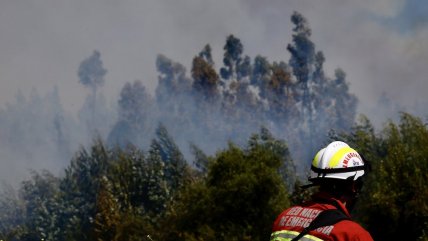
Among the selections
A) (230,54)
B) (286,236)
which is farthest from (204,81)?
(286,236)

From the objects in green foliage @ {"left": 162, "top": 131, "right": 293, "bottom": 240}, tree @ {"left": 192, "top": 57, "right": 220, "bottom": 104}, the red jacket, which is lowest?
the red jacket

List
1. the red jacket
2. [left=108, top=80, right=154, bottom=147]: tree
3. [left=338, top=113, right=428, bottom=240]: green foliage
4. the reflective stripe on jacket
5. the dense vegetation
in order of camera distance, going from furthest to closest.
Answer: [left=108, top=80, right=154, bottom=147]: tree → the dense vegetation → [left=338, top=113, right=428, bottom=240]: green foliage → the reflective stripe on jacket → the red jacket

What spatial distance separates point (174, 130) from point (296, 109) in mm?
30116

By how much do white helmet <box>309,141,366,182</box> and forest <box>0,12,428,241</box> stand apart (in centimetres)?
551

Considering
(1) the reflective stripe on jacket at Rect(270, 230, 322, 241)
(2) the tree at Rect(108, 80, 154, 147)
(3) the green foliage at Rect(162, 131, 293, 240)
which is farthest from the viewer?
(2) the tree at Rect(108, 80, 154, 147)

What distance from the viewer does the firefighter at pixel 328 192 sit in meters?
5.45

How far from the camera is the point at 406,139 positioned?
56.9 meters

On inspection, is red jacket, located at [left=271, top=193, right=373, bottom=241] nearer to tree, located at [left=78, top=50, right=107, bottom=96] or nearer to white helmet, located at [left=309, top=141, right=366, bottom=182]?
white helmet, located at [left=309, top=141, right=366, bottom=182]

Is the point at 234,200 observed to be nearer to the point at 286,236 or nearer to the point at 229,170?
the point at 229,170

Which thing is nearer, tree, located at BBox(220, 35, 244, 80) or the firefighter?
the firefighter

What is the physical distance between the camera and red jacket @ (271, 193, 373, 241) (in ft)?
16.9

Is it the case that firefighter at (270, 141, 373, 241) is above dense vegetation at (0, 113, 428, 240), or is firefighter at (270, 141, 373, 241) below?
below

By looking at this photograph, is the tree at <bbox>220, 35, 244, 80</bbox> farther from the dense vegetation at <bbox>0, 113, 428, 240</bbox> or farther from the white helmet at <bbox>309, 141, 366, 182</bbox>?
the white helmet at <bbox>309, 141, 366, 182</bbox>

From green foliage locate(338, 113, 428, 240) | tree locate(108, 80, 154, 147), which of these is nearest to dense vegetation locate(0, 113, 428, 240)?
green foliage locate(338, 113, 428, 240)
